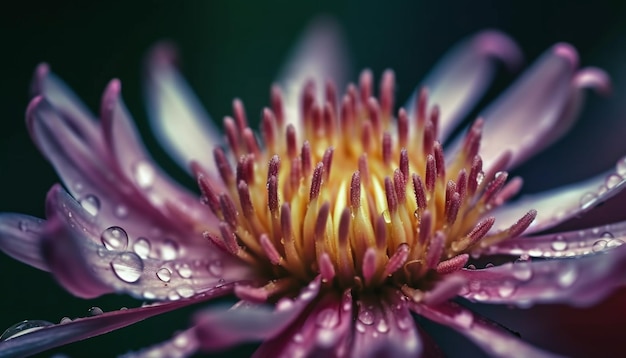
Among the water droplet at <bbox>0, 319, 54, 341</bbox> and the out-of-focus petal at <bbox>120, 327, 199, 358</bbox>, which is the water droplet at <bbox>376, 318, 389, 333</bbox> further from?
the water droplet at <bbox>0, 319, 54, 341</bbox>

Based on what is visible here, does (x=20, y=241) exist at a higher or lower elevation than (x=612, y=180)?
higher

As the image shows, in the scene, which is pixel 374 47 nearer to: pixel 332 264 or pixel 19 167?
pixel 19 167

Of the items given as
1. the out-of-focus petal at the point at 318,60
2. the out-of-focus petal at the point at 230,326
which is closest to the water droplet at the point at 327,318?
the out-of-focus petal at the point at 230,326

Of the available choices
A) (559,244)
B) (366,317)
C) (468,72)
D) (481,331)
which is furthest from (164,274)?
(468,72)

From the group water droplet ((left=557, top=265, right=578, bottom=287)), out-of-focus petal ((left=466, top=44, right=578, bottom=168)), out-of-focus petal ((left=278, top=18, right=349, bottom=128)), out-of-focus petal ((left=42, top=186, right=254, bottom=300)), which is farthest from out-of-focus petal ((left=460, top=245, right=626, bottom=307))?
out-of-focus petal ((left=278, top=18, right=349, bottom=128))

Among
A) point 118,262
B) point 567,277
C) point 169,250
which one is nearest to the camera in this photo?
point 567,277

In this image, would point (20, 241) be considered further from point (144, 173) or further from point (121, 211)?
point (144, 173)
